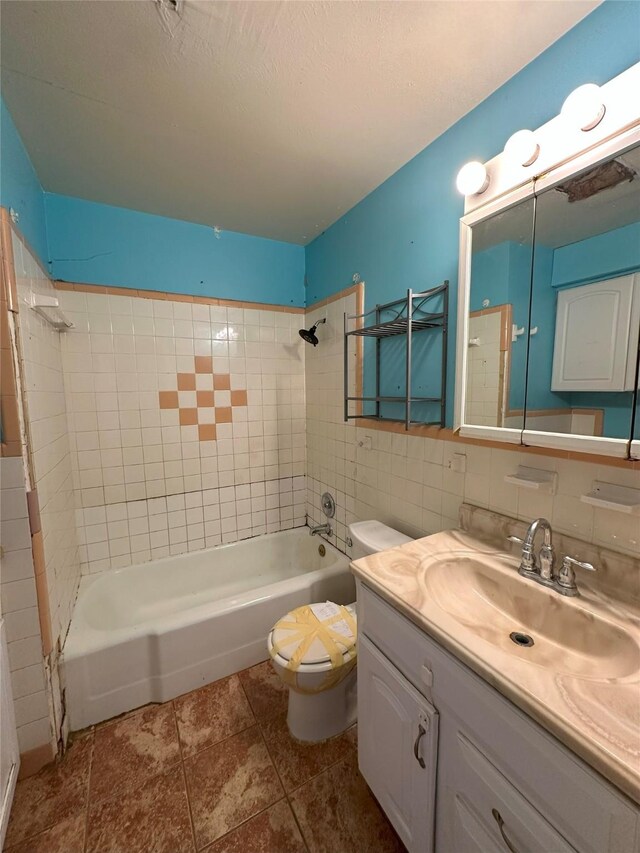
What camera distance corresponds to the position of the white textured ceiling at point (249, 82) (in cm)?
88

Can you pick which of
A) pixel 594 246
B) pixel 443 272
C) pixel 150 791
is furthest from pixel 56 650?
pixel 594 246

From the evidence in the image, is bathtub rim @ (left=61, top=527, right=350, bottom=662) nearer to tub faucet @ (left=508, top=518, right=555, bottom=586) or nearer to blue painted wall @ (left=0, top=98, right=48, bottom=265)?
tub faucet @ (left=508, top=518, right=555, bottom=586)

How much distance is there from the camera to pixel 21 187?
1315mm

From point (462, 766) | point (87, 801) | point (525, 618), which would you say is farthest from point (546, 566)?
point (87, 801)

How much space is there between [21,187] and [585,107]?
6.35ft

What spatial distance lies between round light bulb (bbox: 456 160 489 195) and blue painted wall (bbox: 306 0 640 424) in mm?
121

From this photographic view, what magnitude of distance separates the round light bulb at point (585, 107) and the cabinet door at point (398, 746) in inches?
59.8

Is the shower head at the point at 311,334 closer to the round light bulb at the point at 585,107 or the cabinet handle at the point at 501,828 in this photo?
the round light bulb at the point at 585,107

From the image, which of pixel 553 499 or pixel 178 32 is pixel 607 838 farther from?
pixel 178 32

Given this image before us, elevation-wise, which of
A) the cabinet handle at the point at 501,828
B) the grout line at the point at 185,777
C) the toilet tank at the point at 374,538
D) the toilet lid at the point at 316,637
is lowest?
the grout line at the point at 185,777

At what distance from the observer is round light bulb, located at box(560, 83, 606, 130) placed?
2.69 feet

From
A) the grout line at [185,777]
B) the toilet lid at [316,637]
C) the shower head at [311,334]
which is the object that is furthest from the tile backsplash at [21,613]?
the shower head at [311,334]

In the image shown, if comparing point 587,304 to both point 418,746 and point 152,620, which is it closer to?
point 418,746

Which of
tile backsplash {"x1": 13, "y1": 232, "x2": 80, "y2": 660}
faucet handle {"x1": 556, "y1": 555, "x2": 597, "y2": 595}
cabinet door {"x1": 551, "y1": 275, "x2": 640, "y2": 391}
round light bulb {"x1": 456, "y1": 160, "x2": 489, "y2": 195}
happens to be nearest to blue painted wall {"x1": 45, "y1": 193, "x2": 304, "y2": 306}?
tile backsplash {"x1": 13, "y1": 232, "x2": 80, "y2": 660}
